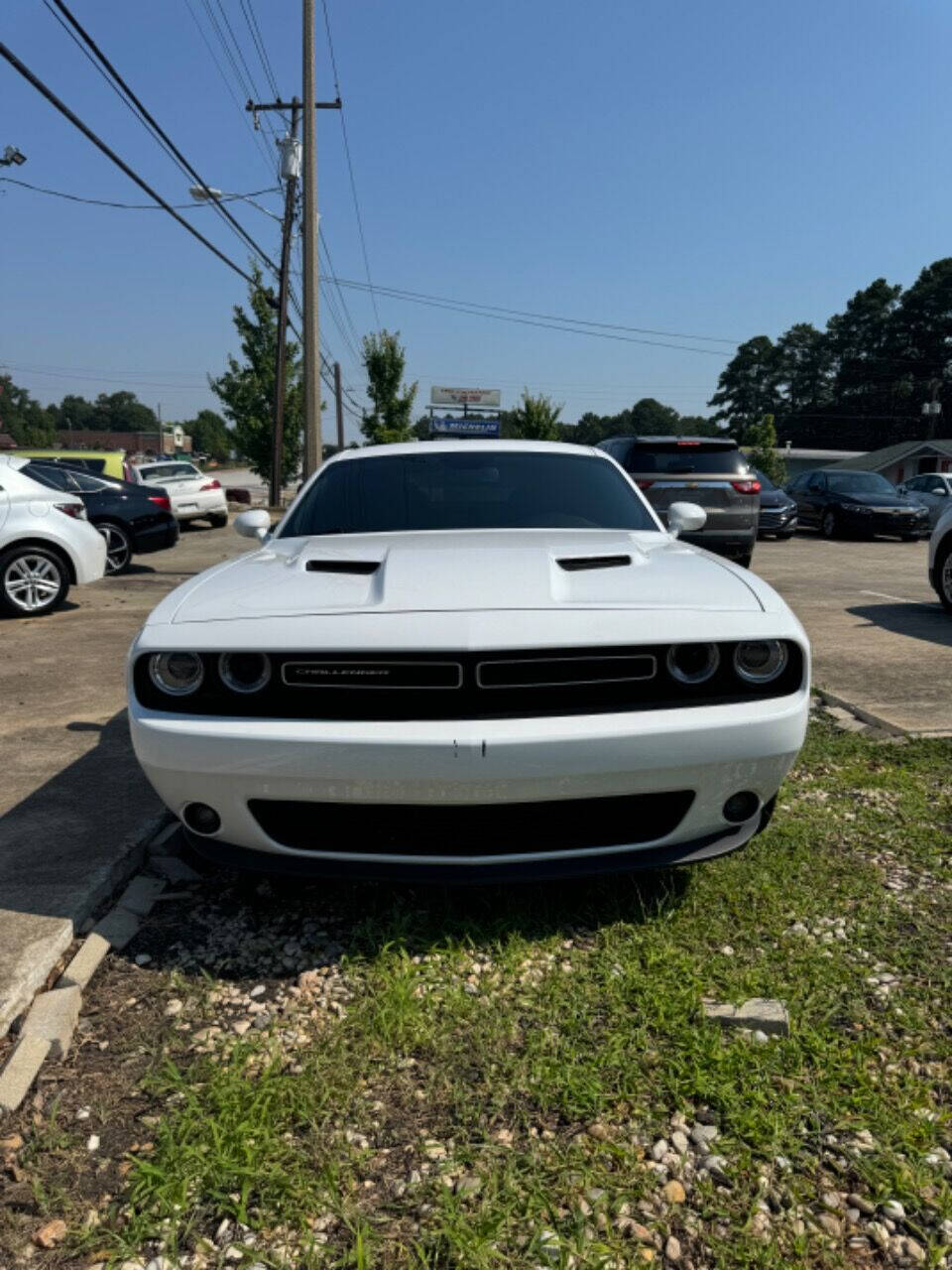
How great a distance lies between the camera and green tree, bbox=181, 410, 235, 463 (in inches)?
5241

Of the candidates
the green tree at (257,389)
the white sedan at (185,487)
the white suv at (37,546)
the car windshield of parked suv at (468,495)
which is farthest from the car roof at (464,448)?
the green tree at (257,389)

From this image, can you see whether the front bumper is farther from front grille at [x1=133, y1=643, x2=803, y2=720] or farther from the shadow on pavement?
the shadow on pavement

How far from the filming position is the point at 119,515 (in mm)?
11492

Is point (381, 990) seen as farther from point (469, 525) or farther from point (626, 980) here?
point (469, 525)

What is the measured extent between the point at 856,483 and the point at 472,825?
1894 centimetres

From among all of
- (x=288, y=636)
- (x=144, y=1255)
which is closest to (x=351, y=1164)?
(x=144, y=1255)

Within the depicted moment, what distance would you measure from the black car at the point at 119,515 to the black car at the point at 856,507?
1342 centimetres

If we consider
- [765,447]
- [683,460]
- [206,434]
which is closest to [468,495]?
[683,460]

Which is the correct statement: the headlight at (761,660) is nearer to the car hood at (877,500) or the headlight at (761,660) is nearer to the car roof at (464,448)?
the car roof at (464,448)

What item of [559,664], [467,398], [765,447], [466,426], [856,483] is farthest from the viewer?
[467,398]

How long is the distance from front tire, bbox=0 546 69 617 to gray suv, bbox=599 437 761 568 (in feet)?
20.0

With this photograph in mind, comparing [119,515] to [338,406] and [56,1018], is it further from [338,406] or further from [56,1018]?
[338,406]

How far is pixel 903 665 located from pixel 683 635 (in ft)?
14.5

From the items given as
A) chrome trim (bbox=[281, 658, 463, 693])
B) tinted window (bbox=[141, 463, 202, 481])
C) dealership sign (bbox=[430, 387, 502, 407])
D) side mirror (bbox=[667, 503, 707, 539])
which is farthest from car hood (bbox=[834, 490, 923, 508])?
dealership sign (bbox=[430, 387, 502, 407])
